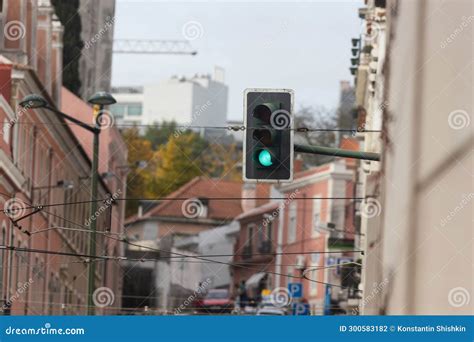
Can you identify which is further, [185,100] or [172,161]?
[185,100]

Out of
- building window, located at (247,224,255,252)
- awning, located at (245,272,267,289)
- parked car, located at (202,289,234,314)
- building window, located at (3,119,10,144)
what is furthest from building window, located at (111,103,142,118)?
building window, located at (3,119,10,144)

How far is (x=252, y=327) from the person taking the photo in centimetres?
2330

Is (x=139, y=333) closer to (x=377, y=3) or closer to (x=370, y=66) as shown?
(x=377, y=3)

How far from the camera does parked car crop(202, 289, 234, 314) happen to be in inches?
2945

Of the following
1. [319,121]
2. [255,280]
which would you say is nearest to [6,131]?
[255,280]

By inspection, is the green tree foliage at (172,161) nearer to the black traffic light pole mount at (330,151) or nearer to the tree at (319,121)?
the tree at (319,121)

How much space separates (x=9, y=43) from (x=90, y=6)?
3693cm

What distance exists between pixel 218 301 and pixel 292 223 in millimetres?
10199

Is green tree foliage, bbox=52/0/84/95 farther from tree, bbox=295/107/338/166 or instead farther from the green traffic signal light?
the green traffic signal light

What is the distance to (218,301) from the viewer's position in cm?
7775

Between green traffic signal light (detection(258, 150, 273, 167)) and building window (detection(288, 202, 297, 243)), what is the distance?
6539 cm

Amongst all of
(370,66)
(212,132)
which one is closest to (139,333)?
(370,66)

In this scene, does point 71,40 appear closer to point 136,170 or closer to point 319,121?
point 136,170

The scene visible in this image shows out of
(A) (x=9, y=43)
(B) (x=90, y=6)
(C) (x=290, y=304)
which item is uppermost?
(B) (x=90, y=6)
